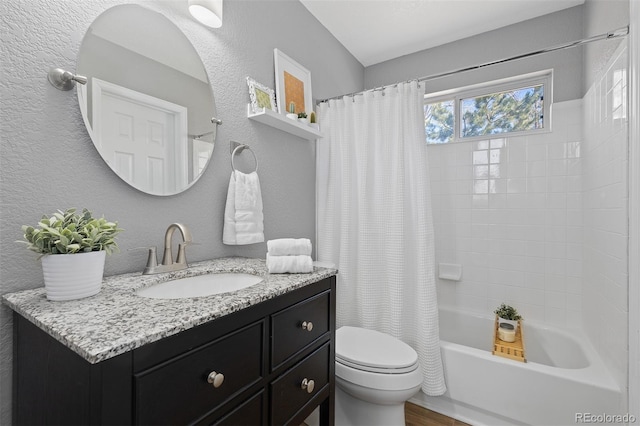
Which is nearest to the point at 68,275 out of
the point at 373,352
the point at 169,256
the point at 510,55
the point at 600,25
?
the point at 169,256

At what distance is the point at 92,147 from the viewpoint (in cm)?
99

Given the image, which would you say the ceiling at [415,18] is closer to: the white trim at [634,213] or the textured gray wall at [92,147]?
the textured gray wall at [92,147]

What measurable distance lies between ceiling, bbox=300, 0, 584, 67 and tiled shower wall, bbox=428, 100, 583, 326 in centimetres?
75

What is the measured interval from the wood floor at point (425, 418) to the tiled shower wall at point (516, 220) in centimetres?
96

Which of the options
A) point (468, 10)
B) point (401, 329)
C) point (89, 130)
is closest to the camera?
point (89, 130)

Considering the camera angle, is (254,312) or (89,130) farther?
(89,130)

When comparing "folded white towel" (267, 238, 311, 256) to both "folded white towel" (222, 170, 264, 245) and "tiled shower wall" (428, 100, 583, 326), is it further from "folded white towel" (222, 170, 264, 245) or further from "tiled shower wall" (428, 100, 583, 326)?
"tiled shower wall" (428, 100, 583, 326)

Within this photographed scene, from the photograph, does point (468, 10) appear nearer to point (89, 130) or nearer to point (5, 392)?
point (89, 130)

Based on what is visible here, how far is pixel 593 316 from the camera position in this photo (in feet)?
5.86

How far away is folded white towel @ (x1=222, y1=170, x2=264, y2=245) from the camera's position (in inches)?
55.9

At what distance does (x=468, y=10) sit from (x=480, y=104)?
721 mm

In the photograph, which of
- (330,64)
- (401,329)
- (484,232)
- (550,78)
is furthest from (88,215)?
(550,78)

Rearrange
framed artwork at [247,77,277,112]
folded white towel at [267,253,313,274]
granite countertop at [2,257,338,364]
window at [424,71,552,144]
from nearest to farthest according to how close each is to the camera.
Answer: granite countertop at [2,257,338,364] → folded white towel at [267,253,313,274] → framed artwork at [247,77,277,112] → window at [424,71,552,144]

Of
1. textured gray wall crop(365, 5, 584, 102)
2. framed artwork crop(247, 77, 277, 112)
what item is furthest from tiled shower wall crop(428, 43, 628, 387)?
framed artwork crop(247, 77, 277, 112)
